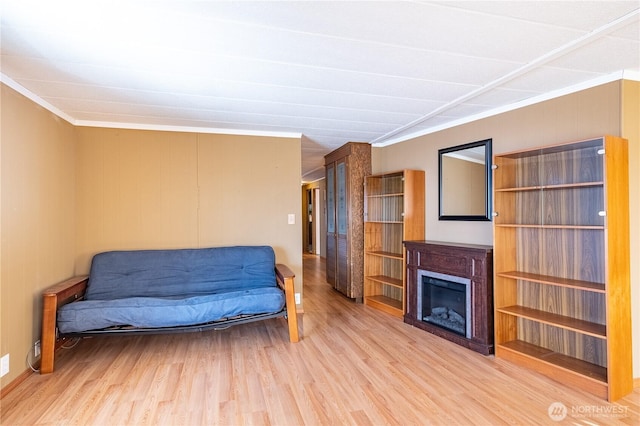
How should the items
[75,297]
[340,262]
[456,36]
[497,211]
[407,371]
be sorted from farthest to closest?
[340,262]
[75,297]
[497,211]
[407,371]
[456,36]

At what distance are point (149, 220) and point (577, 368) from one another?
3900mm

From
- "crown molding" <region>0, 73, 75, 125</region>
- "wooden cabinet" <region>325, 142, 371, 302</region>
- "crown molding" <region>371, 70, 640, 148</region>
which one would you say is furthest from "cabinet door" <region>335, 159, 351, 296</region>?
"crown molding" <region>0, 73, 75, 125</region>

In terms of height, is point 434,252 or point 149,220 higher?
point 149,220

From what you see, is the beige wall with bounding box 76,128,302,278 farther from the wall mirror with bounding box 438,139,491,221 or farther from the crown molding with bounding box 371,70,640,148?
the wall mirror with bounding box 438,139,491,221

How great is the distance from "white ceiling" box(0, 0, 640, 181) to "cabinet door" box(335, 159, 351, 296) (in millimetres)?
1658

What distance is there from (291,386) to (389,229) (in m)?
2.54

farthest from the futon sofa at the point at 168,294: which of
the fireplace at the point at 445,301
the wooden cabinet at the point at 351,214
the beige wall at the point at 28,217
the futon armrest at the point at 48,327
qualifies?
the fireplace at the point at 445,301

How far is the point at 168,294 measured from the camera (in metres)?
3.12

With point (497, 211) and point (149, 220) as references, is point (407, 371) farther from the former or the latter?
point (149, 220)

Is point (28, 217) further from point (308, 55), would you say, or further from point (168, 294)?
point (308, 55)

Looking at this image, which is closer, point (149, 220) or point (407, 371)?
point (407, 371)

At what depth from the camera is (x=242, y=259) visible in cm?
346

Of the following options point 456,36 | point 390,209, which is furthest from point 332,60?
point 390,209

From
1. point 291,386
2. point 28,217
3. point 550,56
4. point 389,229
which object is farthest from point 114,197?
point 550,56
